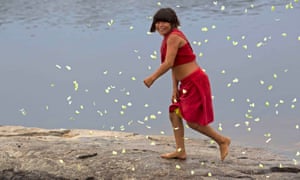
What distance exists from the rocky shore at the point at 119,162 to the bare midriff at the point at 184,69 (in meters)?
1.33

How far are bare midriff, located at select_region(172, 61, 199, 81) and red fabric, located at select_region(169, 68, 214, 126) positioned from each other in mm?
49

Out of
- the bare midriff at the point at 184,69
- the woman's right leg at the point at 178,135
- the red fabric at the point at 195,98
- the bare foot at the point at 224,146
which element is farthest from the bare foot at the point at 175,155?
the bare midriff at the point at 184,69

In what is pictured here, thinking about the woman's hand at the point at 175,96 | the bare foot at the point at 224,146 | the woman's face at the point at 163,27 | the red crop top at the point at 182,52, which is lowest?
the bare foot at the point at 224,146

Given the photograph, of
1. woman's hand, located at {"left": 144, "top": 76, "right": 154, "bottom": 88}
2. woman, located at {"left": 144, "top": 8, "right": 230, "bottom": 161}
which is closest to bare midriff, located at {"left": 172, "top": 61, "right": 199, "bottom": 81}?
woman, located at {"left": 144, "top": 8, "right": 230, "bottom": 161}

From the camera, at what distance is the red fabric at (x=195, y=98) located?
1008 centimetres

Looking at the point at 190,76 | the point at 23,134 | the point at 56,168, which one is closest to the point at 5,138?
the point at 23,134

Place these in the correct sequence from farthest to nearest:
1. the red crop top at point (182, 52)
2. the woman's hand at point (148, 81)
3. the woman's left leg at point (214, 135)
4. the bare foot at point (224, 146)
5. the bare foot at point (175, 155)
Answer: the bare foot at point (175, 155)
the bare foot at point (224, 146)
the woman's left leg at point (214, 135)
the red crop top at point (182, 52)
the woman's hand at point (148, 81)

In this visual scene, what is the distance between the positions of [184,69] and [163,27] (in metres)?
0.63

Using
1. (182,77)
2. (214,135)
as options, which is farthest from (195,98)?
(214,135)

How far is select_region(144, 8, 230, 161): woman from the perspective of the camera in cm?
995

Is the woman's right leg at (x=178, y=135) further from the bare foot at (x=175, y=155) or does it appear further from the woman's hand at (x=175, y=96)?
the woman's hand at (x=175, y=96)

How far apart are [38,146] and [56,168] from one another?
2.47 feet

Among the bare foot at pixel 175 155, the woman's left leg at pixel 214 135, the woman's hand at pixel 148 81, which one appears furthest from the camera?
the bare foot at pixel 175 155

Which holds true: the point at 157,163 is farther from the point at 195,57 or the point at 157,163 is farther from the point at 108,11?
the point at 108,11
